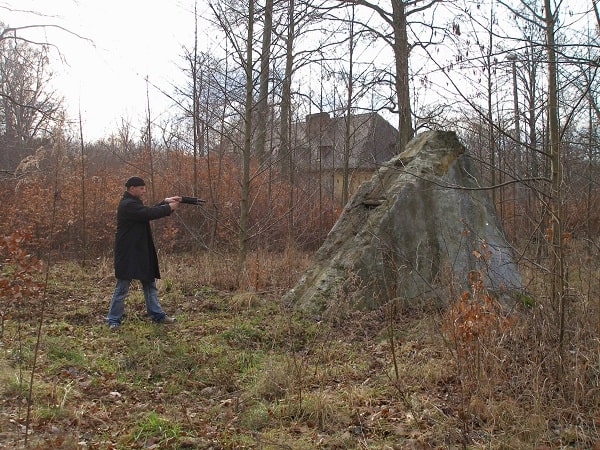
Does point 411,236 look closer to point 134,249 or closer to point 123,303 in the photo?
point 134,249

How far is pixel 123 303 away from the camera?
6.62 m

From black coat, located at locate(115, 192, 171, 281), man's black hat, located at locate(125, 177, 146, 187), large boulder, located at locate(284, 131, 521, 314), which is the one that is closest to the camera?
black coat, located at locate(115, 192, 171, 281)

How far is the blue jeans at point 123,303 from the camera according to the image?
6.52 metres

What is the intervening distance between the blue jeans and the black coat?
4.8 inches

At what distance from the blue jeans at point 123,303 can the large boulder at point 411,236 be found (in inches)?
73.0

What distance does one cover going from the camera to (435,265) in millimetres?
7316

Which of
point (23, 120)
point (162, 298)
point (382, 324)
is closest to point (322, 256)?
point (382, 324)

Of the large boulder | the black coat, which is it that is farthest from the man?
the large boulder

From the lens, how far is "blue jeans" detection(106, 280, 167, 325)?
652 centimetres

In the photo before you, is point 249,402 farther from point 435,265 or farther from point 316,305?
point 435,265

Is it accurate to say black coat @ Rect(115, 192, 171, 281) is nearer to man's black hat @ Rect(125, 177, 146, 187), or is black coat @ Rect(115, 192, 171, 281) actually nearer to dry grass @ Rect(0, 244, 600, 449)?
man's black hat @ Rect(125, 177, 146, 187)

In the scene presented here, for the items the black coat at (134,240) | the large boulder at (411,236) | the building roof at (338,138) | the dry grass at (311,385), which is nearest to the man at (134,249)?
the black coat at (134,240)

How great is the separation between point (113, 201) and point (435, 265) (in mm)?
8655

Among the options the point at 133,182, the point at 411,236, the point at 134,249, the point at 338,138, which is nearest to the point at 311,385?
the point at 134,249
